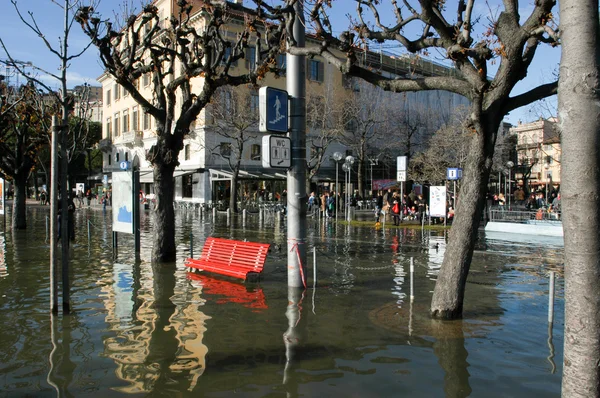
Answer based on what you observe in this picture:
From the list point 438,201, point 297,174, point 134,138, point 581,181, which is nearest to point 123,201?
point 297,174

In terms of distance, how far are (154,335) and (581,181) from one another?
563 cm

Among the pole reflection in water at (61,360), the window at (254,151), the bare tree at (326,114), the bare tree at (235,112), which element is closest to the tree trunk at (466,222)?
the pole reflection in water at (61,360)

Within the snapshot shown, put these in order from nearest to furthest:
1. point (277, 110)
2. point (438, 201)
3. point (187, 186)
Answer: point (277, 110) → point (438, 201) → point (187, 186)

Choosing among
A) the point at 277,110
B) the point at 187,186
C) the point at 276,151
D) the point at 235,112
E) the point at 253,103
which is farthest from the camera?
the point at 187,186

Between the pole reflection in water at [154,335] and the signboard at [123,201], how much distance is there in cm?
280

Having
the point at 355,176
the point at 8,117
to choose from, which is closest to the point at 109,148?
the point at 355,176

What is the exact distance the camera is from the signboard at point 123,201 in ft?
44.3

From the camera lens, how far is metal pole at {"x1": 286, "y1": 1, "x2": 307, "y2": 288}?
397 inches

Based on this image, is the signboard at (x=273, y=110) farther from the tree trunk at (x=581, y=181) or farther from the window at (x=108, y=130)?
the window at (x=108, y=130)

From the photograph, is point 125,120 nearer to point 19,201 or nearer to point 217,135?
point 217,135

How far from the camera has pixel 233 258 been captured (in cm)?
1147

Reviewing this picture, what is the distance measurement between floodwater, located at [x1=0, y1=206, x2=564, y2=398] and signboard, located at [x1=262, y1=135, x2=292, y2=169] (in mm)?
2458

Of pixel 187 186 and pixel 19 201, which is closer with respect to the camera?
pixel 19 201

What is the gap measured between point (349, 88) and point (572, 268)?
43.3 m
